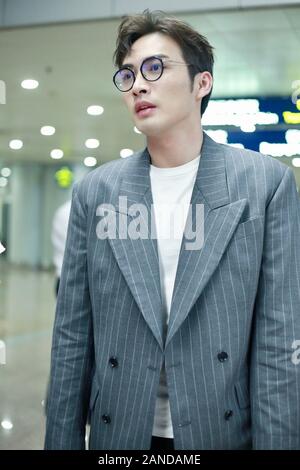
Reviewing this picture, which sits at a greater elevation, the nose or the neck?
the nose

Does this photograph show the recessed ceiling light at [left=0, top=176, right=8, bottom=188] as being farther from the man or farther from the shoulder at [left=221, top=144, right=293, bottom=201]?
the shoulder at [left=221, top=144, right=293, bottom=201]

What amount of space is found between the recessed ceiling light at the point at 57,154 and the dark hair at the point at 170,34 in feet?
16.2

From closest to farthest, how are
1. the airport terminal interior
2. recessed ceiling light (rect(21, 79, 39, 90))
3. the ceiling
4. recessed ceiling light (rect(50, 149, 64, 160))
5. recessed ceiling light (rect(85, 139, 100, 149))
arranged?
the airport terminal interior < the ceiling < recessed ceiling light (rect(21, 79, 39, 90)) < recessed ceiling light (rect(85, 139, 100, 149)) < recessed ceiling light (rect(50, 149, 64, 160))

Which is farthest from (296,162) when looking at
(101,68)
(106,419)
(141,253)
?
(106,419)

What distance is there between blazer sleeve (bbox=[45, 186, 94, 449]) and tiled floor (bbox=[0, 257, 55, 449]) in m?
1.97

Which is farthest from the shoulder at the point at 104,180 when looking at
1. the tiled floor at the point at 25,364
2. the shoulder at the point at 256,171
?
the tiled floor at the point at 25,364

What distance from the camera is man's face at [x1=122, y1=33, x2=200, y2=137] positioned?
1.48 meters

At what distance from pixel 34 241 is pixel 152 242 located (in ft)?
17.7

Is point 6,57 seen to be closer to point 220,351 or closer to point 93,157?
point 93,157

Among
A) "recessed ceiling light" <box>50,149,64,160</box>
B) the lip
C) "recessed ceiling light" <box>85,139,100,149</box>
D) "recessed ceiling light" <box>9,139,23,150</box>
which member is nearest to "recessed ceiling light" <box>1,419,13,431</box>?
the lip

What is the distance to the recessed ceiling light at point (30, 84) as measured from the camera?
5.20 meters

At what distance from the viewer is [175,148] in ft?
5.03

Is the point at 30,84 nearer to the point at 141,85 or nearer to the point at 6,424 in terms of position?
the point at 6,424

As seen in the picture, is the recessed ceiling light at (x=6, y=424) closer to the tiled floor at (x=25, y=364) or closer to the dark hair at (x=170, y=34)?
the tiled floor at (x=25, y=364)
